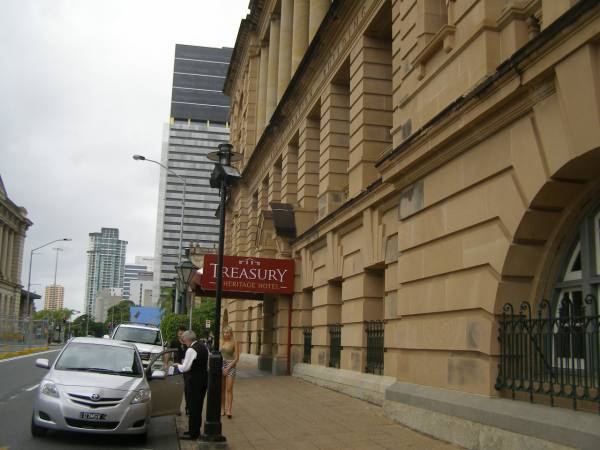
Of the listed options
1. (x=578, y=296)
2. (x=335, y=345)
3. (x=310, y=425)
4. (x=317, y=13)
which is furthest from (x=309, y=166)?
(x=578, y=296)

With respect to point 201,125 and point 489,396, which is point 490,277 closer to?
point 489,396

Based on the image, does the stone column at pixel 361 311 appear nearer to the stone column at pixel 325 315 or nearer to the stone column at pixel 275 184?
the stone column at pixel 325 315

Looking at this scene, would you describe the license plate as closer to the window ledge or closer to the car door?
the car door

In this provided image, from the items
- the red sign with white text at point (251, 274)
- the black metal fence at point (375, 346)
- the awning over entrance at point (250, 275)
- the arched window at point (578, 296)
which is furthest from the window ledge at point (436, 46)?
the awning over entrance at point (250, 275)

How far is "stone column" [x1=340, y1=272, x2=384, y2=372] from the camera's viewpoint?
49.0 feet

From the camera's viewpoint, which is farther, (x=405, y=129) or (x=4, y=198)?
(x=4, y=198)

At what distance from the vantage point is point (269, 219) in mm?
24656

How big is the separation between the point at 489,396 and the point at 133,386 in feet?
17.7

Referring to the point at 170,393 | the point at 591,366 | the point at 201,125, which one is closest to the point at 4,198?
the point at 201,125

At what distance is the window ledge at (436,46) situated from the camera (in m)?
9.97

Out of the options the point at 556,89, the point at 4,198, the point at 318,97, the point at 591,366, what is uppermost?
the point at 4,198

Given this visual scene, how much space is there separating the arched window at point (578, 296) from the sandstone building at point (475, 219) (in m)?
0.02

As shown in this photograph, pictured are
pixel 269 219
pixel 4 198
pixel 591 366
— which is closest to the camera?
pixel 591 366

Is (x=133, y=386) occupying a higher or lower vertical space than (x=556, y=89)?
lower
